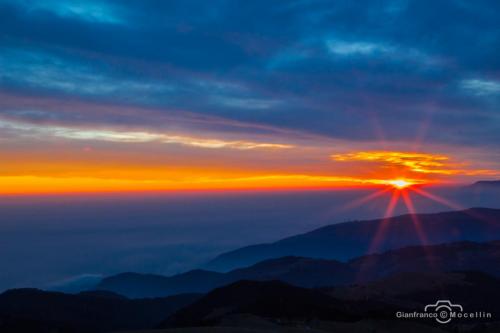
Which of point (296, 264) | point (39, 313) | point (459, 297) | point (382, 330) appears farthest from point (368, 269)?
point (382, 330)

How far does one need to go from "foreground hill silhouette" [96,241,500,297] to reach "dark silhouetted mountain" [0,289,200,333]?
107ft

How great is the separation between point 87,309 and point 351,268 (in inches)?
2612

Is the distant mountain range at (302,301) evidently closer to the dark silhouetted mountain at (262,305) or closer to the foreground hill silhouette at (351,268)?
the dark silhouetted mountain at (262,305)

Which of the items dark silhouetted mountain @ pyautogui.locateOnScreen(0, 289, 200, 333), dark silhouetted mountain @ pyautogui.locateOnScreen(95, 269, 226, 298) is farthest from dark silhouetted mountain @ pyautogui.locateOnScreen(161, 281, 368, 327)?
dark silhouetted mountain @ pyautogui.locateOnScreen(95, 269, 226, 298)

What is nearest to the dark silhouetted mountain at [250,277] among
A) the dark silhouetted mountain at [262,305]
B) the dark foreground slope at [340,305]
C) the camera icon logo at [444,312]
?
the dark foreground slope at [340,305]

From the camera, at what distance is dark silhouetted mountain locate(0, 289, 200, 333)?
5869 cm

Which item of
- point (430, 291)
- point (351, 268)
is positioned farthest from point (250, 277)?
point (430, 291)

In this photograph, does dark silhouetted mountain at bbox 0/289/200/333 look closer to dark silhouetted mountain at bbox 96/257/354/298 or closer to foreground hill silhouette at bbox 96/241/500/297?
foreground hill silhouette at bbox 96/241/500/297

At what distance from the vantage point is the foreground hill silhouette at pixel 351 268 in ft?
327

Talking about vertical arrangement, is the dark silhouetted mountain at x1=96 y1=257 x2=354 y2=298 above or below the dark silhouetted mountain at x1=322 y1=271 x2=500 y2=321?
below

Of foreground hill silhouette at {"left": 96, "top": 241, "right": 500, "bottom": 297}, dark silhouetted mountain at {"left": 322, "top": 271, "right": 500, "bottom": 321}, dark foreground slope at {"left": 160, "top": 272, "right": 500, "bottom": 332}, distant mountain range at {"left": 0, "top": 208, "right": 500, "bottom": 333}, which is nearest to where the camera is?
dark foreground slope at {"left": 160, "top": 272, "right": 500, "bottom": 332}

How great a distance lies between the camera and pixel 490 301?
57.9 meters

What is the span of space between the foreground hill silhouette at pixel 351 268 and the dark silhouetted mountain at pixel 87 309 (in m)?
32.7

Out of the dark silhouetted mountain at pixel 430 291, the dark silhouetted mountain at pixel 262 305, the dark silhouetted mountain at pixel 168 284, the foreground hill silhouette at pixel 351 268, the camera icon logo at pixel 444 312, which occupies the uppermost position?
the dark silhouetted mountain at pixel 262 305
